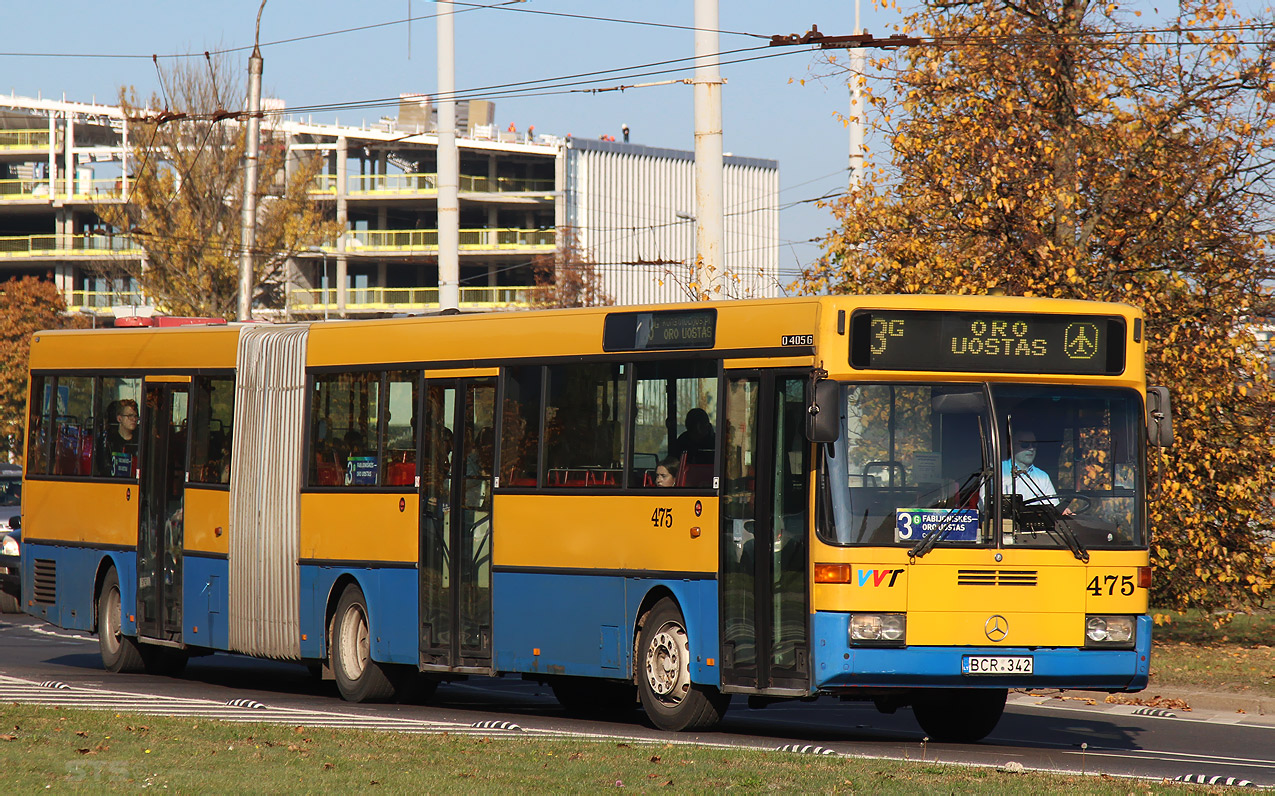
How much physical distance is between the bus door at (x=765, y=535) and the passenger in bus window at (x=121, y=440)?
27.3ft

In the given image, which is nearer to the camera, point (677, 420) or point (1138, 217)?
point (677, 420)

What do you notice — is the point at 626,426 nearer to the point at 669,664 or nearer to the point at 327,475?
the point at 669,664

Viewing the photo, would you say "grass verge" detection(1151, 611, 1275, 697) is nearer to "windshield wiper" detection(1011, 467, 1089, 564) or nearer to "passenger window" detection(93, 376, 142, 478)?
"windshield wiper" detection(1011, 467, 1089, 564)

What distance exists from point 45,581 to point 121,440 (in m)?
2.12

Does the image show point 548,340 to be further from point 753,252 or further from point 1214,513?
point 753,252

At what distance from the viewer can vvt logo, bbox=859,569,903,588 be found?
11.6 m

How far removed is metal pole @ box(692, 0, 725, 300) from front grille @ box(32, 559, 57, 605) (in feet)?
25.7

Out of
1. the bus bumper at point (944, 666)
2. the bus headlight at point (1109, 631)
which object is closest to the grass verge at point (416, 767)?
the bus bumper at point (944, 666)

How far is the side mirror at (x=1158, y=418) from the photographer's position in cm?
1212

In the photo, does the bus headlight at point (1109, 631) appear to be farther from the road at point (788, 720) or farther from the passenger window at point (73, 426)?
the passenger window at point (73, 426)

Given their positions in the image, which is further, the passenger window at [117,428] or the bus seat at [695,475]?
the passenger window at [117,428]

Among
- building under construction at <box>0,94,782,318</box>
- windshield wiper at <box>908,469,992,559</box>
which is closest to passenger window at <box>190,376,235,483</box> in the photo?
windshield wiper at <box>908,469,992,559</box>

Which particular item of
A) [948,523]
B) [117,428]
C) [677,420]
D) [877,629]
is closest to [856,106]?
[117,428]

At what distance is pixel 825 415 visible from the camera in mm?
11336
